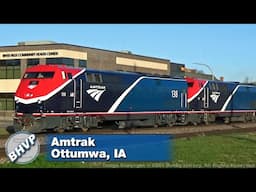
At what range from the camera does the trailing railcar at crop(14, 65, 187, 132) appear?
2383 cm

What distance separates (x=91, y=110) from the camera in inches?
1049

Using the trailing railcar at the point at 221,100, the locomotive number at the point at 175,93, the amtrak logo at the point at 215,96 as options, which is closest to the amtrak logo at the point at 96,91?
the locomotive number at the point at 175,93

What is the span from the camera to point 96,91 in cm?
2742

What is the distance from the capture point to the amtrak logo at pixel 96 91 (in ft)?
88.3

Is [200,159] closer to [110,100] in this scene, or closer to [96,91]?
[96,91]

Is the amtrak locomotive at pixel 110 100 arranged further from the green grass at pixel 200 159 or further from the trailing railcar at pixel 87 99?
the green grass at pixel 200 159

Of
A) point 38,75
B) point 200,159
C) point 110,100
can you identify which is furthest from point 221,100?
point 200,159

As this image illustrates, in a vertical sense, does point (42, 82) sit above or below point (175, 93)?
above

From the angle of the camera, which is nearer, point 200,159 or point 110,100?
point 200,159

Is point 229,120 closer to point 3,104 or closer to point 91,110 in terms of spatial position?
point 91,110

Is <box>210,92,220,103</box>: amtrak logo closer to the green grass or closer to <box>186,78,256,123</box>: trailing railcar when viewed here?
<box>186,78,256,123</box>: trailing railcar

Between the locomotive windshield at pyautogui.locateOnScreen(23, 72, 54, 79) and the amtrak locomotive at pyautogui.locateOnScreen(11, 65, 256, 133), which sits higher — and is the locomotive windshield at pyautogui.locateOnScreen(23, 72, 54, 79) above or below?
above

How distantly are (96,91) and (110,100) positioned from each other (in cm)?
150

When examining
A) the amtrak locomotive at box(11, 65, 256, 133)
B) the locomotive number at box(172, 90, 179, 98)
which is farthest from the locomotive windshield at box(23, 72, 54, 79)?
the locomotive number at box(172, 90, 179, 98)
